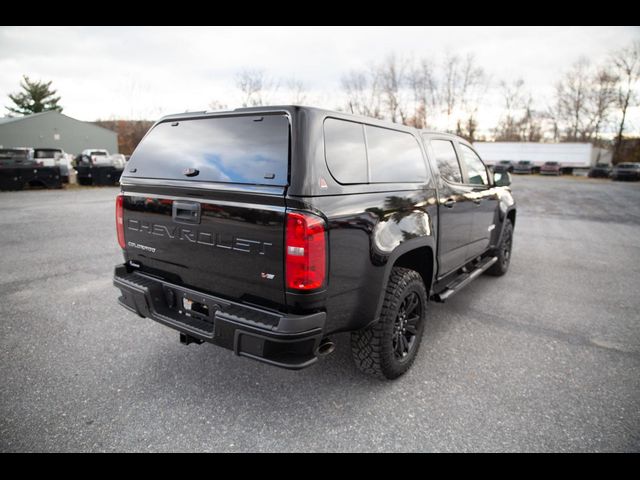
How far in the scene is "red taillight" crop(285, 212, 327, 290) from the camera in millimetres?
2186

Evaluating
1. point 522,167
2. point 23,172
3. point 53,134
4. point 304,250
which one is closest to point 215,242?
point 304,250

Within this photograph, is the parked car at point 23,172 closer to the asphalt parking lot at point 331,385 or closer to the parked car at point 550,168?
the asphalt parking lot at point 331,385

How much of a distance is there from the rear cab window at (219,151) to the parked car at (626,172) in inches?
1439

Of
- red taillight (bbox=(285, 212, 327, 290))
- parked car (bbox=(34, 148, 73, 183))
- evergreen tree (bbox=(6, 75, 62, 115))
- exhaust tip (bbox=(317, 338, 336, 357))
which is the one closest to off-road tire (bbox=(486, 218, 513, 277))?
exhaust tip (bbox=(317, 338, 336, 357))

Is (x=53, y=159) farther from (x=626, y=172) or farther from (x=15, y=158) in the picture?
(x=626, y=172)

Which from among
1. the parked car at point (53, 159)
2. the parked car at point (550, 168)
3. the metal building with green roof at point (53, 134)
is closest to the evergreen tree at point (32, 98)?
the metal building with green roof at point (53, 134)

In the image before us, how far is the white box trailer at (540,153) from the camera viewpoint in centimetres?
3794

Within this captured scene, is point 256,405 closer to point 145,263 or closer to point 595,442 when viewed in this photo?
point 145,263

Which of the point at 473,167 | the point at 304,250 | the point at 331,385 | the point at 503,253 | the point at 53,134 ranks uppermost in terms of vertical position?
the point at 53,134

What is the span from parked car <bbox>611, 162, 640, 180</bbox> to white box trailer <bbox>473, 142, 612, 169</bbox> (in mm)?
7390

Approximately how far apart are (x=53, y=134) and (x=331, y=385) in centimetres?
5613

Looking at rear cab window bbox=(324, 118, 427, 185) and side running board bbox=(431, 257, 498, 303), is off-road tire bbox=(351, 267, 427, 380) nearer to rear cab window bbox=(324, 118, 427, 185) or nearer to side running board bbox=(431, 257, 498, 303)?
side running board bbox=(431, 257, 498, 303)

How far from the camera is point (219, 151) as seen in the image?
8.67ft
